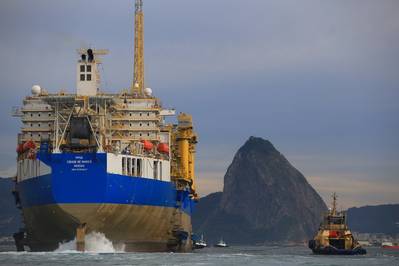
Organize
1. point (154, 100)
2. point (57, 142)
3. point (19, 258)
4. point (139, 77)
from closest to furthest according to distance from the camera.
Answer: point (19, 258) → point (57, 142) → point (154, 100) → point (139, 77)

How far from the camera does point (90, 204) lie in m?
84.5

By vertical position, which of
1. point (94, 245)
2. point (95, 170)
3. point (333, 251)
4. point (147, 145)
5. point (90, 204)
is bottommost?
point (333, 251)

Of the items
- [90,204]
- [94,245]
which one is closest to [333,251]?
[94,245]

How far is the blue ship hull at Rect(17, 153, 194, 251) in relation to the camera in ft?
278

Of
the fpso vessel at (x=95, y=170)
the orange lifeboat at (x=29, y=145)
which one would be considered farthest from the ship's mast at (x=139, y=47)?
the orange lifeboat at (x=29, y=145)

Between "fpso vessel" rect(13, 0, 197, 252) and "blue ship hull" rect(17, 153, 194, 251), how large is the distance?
0.08 metres

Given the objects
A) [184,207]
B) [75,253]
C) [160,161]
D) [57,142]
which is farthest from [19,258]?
[184,207]

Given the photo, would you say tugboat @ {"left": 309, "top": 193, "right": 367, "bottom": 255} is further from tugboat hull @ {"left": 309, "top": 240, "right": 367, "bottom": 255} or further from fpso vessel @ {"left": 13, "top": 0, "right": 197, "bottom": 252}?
fpso vessel @ {"left": 13, "top": 0, "right": 197, "bottom": 252}

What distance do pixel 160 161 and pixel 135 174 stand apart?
530 centimetres

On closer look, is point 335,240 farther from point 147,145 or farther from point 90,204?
point 90,204

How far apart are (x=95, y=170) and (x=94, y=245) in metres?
6.25

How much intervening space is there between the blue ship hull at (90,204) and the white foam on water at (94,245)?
0.43 m

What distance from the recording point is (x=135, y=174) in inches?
3533

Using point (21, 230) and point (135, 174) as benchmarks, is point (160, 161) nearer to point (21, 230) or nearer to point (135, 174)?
point (135, 174)
